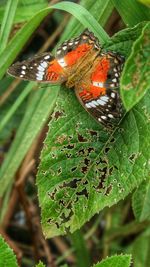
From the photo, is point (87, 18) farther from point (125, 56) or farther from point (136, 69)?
point (136, 69)

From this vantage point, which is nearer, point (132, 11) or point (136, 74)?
point (136, 74)

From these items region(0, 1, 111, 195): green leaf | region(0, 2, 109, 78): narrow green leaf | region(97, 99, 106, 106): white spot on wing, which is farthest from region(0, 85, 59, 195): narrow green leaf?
region(97, 99, 106, 106): white spot on wing

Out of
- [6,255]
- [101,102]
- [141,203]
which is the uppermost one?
[101,102]

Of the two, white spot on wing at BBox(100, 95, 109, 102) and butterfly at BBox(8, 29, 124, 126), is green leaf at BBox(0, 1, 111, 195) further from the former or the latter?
white spot on wing at BBox(100, 95, 109, 102)

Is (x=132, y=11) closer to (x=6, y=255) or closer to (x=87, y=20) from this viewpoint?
(x=87, y=20)

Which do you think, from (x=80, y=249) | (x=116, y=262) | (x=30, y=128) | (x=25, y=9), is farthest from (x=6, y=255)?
(x=80, y=249)

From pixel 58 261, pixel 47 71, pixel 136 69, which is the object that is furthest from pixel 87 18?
pixel 58 261

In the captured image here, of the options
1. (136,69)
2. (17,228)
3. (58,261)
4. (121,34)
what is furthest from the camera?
(17,228)
